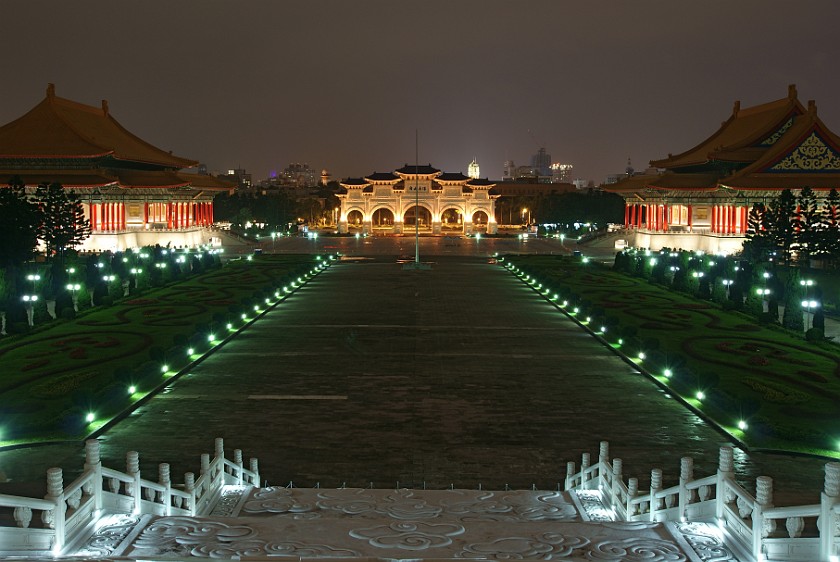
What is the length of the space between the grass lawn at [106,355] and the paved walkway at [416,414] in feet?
2.48

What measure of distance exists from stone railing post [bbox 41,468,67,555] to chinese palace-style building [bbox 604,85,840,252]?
2301 inches

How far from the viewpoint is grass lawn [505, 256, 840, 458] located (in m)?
19.1

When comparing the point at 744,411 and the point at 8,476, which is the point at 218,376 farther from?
the point at 744,411

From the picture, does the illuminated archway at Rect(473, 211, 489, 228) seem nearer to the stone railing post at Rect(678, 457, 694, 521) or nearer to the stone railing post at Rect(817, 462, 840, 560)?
the stone railing post at Rect(678, 457, 694, 521)

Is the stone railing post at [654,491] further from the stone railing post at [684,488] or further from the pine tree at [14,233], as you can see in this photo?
the pine tree at [14,233]

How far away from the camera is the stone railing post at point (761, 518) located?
9.54 m

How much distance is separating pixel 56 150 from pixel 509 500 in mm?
58966

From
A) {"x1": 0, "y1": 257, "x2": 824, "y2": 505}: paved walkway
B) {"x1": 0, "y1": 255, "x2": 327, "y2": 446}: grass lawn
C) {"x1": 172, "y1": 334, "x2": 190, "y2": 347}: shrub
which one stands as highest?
{"x1": 172, "y1": 334, "x2": 190, "y2": 347}: shrub

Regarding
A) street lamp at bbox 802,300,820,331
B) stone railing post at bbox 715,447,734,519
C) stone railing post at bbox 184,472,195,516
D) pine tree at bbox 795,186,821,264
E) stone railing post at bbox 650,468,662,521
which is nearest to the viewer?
stone railing post at bbox 715,447,734,519

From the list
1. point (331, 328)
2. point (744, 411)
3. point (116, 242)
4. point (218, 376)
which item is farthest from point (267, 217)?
point (744, 411)

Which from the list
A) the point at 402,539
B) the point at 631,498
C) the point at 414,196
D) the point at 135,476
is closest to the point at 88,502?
the point at 135,476

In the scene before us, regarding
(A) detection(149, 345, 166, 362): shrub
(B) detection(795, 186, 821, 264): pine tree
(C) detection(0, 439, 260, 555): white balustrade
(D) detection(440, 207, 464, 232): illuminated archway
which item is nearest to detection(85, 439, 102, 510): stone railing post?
(C) detection(0, 439, 260, 555): white balustrade

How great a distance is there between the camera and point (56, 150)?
2530 inches

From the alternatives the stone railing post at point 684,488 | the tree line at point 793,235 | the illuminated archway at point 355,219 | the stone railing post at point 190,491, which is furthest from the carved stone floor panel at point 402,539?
the illuminated archway at point 355,219
